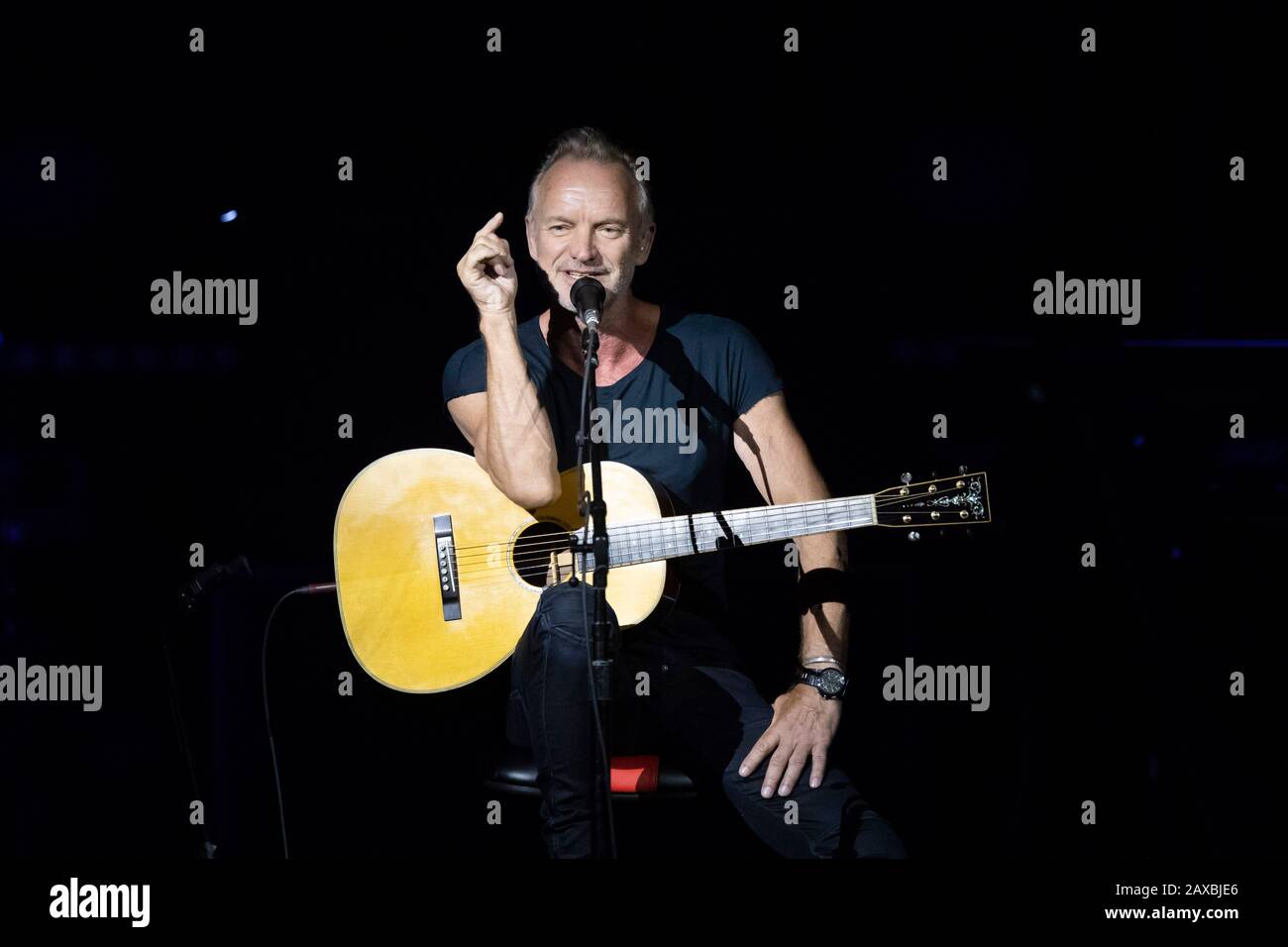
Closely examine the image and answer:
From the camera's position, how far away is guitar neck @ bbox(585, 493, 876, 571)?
9.99 feet

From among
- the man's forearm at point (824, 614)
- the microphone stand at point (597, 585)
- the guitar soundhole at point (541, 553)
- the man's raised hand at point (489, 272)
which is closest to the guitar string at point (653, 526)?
the guitar soundhole at point (541, 553)

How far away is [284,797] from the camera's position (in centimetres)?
336

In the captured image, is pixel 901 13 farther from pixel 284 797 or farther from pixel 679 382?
pixel 284 797

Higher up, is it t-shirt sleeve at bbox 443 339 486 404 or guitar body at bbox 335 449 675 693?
t-shirt sleeve at bbox 443 339 486 404

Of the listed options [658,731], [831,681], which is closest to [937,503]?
[831,681]

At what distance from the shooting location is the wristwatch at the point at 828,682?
10.1 ft

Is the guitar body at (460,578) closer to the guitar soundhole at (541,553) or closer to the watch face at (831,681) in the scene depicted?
the guitar soundhole at (541,553)

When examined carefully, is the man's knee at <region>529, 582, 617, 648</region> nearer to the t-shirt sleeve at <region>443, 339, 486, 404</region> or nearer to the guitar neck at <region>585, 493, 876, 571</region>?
the guitar neck at <region>585, 493, 876, 571</region>

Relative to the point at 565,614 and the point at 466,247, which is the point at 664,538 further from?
the point at 466,247

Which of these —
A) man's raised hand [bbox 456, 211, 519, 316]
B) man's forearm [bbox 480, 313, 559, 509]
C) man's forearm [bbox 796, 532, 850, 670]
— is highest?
man's raised hand [bbox 456, 211, 519, 316]

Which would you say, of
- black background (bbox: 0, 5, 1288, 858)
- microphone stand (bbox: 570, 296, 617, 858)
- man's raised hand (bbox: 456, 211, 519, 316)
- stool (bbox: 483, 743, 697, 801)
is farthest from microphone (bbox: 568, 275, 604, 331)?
stool (bbox: 483, 743, 697, 801)

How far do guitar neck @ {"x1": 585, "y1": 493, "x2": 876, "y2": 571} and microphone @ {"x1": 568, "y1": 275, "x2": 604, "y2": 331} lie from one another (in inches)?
24.3

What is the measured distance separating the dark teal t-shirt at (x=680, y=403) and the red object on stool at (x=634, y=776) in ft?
1.57
